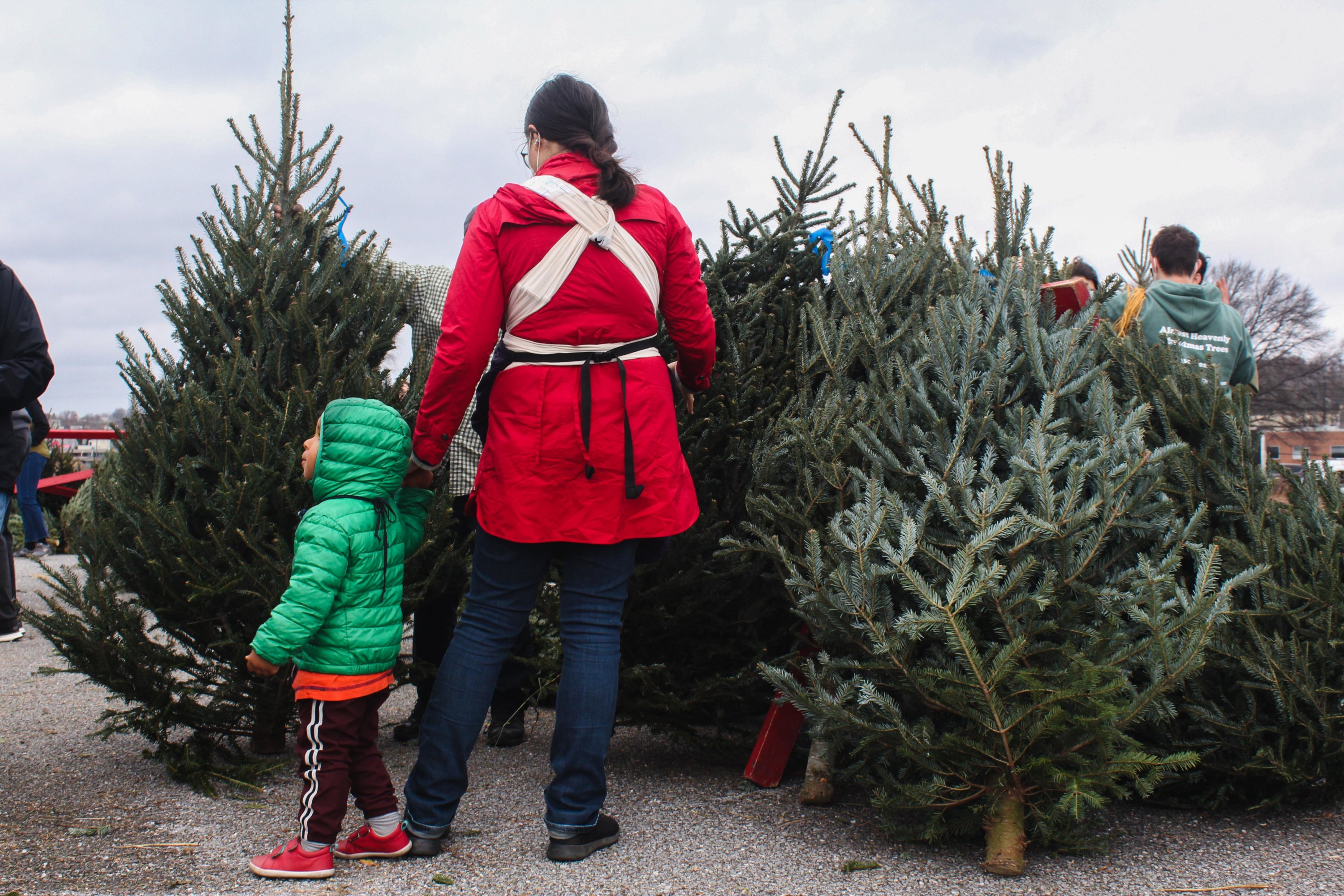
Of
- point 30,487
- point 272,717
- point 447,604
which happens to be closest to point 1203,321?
point 447,604

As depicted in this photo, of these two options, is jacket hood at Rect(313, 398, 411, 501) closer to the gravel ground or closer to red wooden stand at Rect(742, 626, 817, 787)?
the gravel ground

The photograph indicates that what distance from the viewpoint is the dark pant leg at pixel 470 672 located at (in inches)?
101

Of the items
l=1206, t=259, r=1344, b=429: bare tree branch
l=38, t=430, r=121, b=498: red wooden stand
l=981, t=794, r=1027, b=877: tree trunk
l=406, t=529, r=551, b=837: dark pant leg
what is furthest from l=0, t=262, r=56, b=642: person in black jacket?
l=1206, t=259, r=1344, b=429: bare tree branch

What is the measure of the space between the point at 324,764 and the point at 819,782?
1348 mm

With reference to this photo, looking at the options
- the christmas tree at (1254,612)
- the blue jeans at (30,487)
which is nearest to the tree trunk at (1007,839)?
the christmas tree at (1254,612)

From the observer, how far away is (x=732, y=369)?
3314mm

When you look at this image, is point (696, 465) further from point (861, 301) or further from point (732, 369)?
point (861, 301)

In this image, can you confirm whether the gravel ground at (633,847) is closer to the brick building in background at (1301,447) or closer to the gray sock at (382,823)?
the gray sock at (382,823)

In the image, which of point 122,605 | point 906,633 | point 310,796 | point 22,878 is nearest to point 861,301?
point 906,633

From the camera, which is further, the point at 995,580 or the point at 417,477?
the point at 417,477

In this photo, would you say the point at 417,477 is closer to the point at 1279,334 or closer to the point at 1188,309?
the point at 1188,309

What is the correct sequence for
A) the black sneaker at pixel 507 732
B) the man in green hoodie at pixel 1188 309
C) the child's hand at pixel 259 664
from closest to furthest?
the child's hand at pixel 259 664 → the black sneaker at pixel 507 732 → the man in green hoodie at pixel 1188 309

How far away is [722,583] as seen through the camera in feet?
10.2

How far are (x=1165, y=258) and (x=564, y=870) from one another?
3.81 m
